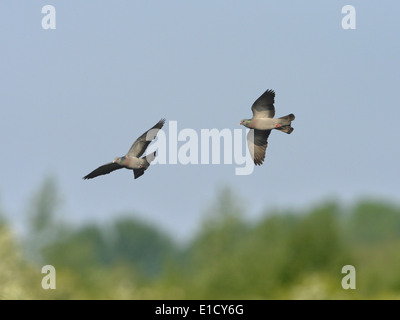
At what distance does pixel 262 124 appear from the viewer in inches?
381

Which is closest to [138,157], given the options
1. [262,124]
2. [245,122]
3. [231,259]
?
[245,122]

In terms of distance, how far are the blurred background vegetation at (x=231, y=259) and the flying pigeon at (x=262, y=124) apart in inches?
701

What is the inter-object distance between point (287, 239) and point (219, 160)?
24.7 metres

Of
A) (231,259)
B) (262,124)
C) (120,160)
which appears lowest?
(231,259)

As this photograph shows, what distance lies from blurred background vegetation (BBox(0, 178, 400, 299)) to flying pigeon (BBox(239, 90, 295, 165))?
17810 mm

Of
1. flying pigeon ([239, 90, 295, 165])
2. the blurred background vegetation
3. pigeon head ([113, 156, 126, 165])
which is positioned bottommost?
the blurred background vegetation

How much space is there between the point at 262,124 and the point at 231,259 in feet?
78.4

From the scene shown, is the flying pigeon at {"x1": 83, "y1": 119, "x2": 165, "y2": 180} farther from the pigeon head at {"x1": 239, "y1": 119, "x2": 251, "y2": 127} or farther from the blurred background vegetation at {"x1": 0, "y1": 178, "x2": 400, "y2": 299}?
the blurred background vegetation at {"x1": 0, "y1": 178, "x2": 400, "y2": 299}

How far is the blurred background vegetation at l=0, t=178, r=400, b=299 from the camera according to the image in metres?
31.4

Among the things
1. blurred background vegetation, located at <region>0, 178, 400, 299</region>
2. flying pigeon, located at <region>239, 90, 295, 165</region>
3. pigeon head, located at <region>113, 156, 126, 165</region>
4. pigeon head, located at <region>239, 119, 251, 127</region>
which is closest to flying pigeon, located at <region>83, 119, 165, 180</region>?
pigeon head, located at <region>113, 156, 126, 165</region>

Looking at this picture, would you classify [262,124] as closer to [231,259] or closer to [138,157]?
[138,157]

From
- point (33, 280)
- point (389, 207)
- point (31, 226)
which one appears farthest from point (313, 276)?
point (389, 207)

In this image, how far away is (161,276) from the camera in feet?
112

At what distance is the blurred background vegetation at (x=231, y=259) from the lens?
3141 cm
